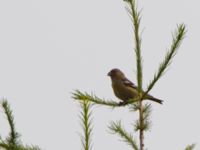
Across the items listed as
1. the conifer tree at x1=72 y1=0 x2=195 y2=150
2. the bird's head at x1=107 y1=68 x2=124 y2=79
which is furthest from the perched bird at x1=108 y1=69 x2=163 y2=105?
the conifer tree at x1=72 y1=0 x2=195 y2=150

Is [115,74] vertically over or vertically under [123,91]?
over

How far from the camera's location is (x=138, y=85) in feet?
9.52

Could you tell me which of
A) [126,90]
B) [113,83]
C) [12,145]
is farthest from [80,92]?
[113,83]

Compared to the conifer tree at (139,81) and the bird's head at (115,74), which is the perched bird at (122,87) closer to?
the bird's head at (115,74)

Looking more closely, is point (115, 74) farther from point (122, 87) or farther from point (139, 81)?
point (139, 81)

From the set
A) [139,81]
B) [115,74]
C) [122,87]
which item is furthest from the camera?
[115,74]

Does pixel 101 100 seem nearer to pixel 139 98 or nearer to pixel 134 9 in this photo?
pixel 139 98

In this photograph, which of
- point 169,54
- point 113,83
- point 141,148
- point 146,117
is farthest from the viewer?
point 113,83

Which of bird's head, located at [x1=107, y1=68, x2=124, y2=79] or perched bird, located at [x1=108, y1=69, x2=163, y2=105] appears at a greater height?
bird's head, located at [x1=107, y1=68, x2=124, y2=79]

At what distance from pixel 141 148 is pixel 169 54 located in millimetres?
633

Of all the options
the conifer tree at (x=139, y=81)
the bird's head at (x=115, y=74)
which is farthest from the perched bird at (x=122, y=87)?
the conifer tree at (x=139, y=81)

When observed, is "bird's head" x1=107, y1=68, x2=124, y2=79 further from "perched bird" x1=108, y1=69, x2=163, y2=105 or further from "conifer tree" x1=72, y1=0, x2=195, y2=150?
"conifer tree" x1=72, y1=0, x2=195, y2=150

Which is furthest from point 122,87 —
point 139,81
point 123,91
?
point 139,81

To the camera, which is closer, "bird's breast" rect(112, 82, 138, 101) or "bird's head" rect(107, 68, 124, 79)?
"bird's breast" rect(112, 82, 138, 101)
